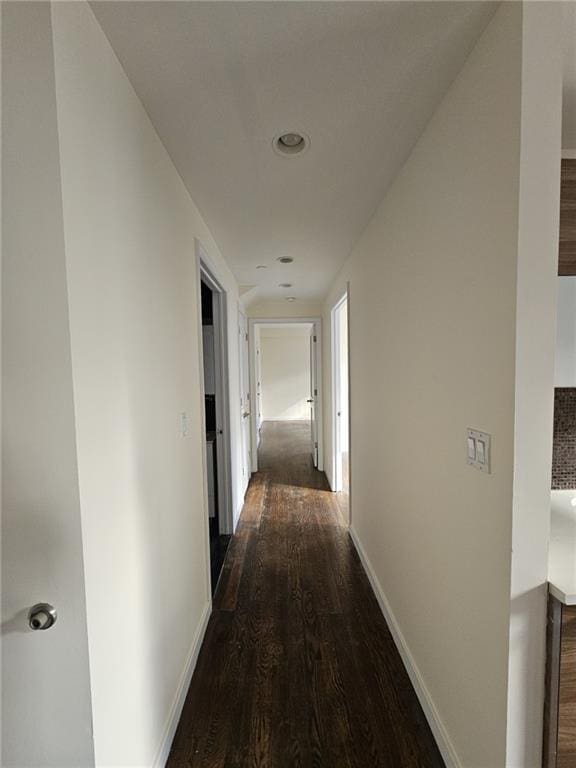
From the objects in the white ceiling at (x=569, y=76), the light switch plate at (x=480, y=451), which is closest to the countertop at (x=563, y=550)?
the light switch plate at (x=480, y=451)

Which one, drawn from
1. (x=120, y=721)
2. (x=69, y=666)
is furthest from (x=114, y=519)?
(x=120, y=721)

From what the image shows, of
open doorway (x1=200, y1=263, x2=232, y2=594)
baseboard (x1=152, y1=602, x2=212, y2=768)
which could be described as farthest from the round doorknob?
open doorway (x1=200, y1=263, x2=232, y2=594)

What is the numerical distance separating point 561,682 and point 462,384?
83cm

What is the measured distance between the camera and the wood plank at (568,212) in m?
1.15

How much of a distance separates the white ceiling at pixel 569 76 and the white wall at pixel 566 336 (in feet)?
2.05

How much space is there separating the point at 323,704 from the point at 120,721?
3.03ft

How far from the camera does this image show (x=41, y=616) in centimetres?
81

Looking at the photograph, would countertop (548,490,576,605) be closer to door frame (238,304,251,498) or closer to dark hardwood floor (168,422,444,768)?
dark hardwood floor (168,422,444,768)

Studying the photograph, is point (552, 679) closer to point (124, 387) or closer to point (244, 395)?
point (124, 387)

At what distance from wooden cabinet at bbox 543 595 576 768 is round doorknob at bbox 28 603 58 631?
124 centimetres

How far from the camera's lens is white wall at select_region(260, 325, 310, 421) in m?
9.34

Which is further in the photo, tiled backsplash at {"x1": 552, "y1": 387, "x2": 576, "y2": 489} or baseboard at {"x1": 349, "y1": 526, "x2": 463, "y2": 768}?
tiled backsplash at {"x1": 552, "y1": 387, "x2": 576, "y2": 489}

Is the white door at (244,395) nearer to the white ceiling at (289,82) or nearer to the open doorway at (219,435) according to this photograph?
the open doorway at (219,435)

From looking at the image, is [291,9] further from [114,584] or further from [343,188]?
[114,584]
